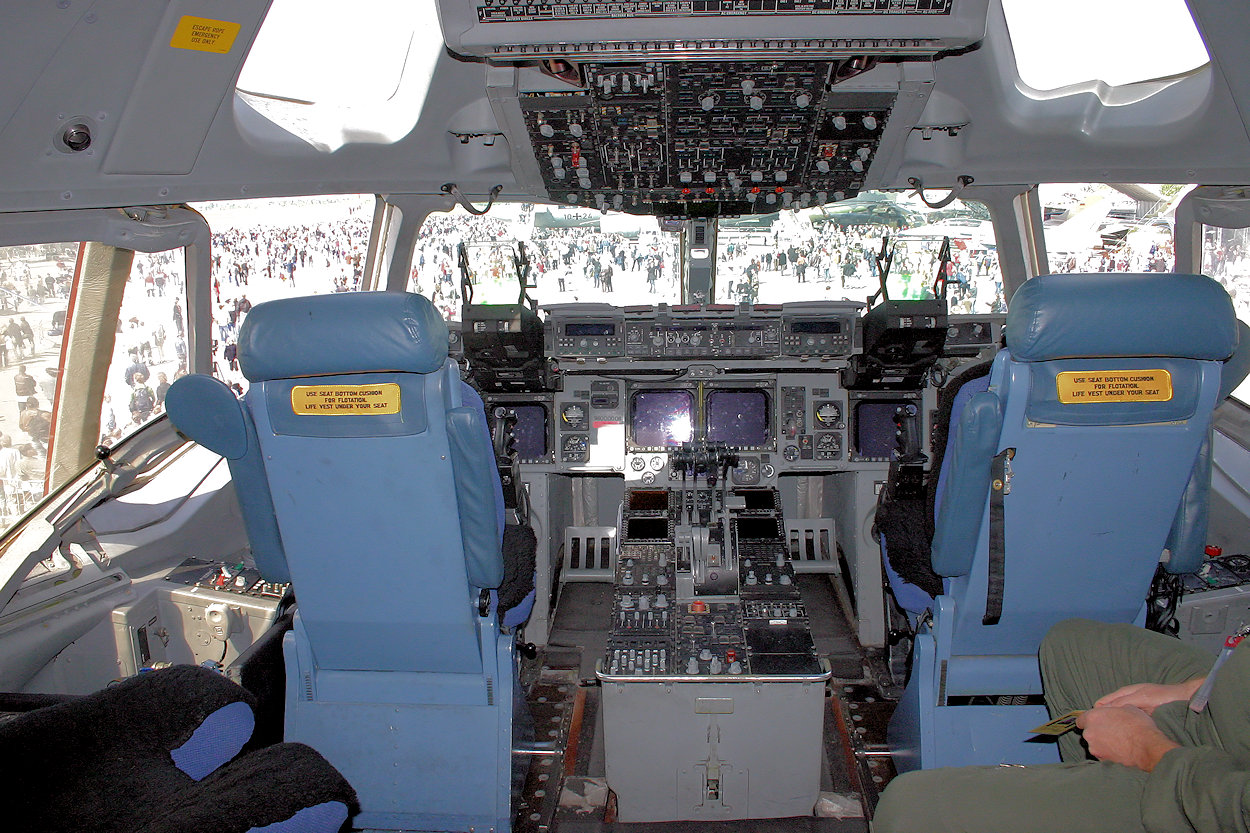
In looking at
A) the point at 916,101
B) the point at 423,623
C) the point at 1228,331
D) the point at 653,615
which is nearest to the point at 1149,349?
the point at 1228,331

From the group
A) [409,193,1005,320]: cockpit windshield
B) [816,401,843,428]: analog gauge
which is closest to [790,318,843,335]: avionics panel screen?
[409,193,1005,320]: cockpit windshield

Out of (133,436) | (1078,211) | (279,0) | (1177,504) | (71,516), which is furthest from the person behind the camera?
(1078,211)

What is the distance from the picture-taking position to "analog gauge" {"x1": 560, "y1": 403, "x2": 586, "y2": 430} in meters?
3.62

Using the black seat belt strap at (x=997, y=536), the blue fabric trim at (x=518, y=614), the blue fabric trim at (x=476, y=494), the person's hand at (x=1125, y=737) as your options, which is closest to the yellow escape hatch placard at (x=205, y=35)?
the blue fabric trim at (x=476, y=494)

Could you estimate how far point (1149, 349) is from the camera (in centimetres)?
164

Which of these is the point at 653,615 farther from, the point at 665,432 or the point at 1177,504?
the point at 1177,504

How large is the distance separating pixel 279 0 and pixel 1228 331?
9.29ft

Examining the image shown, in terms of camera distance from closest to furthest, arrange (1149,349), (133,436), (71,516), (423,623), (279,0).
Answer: (1149,349), (423,623), (279,0), (71,516), (133,436)

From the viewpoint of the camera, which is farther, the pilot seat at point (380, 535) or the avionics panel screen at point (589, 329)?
the avionics panel screen at point (589, 329)

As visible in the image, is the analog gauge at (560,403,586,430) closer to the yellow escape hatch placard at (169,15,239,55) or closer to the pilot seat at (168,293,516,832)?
the pilot seat at (168,293,516,832)

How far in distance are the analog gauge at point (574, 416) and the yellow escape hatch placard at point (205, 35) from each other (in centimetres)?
199

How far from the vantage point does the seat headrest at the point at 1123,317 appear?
161cm

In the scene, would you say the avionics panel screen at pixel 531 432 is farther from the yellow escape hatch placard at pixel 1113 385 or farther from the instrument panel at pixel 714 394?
the yellow escape hatch placard at pixel 1113 385

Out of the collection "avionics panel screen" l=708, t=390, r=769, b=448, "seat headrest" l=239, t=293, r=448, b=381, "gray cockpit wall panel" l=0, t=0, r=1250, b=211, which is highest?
"gray cockpit wall panel" l=0, t=0, r=1250, b=211
